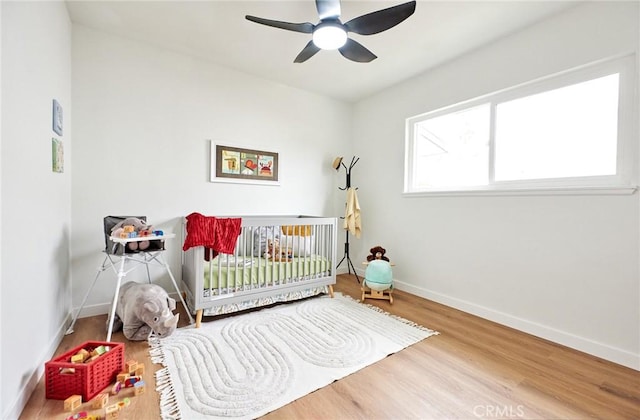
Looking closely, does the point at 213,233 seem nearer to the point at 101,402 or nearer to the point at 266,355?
the point at 266,355

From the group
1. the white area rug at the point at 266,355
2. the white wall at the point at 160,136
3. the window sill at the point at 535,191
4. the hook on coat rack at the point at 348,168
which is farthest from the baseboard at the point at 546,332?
the white wall at the point at 160,136

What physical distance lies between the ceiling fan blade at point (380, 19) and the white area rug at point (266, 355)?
2112 millimetres

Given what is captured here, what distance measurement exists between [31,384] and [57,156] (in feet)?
4.31

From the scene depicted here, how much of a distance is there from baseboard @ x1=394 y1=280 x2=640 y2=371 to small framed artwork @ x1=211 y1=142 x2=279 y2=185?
2.18 m

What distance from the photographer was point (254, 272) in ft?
7.75

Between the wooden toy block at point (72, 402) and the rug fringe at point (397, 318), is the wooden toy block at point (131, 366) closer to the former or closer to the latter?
the wooden toy block at point (72, 402)

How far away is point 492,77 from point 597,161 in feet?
3.41

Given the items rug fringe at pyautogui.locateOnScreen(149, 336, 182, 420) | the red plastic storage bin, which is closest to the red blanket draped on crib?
rug fringe at pyautogui.locateOnScreen(149, 336, 182, 420)

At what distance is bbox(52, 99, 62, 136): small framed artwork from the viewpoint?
173 centimetres

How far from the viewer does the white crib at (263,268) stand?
216 cm

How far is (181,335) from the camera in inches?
76.7

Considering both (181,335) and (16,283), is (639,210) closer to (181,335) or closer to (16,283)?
(181,335)

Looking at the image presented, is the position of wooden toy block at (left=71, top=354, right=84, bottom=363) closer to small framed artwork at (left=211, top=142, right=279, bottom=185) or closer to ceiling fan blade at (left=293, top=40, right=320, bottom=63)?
small framed artwork at (left=211, top=142, right=279, bottom=185)

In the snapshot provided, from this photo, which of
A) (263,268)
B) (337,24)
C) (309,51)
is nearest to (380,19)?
(337,24)
